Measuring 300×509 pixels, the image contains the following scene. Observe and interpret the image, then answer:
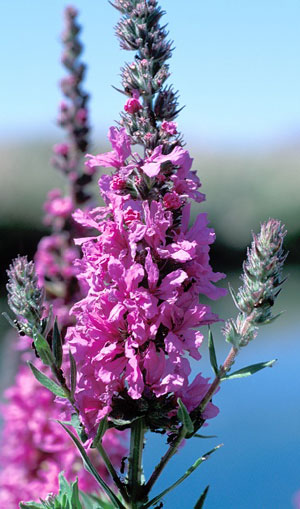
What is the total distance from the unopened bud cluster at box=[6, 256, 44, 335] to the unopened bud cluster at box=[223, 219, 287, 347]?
1.45 feet

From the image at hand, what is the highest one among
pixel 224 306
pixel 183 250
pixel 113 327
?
pixel 224 306

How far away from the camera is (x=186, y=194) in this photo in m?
1.44

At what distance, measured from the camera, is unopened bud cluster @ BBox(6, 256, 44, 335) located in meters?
1.30

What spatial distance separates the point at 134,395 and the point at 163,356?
0.35 ft

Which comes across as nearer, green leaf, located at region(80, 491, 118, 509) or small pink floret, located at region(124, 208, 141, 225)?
small pink floret, located at region(124, 208, 141, 225)

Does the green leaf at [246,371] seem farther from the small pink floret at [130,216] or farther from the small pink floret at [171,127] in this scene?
the small pink floret at [171,127]

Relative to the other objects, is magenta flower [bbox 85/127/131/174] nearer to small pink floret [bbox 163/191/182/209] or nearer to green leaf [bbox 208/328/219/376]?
small pink floret [bbox 163/191/182/209]

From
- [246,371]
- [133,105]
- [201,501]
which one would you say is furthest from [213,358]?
[133,105]

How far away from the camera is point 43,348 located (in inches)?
51.8

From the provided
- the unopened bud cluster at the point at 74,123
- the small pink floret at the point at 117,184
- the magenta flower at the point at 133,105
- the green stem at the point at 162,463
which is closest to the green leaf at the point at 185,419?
the green stem at the point at 162,463

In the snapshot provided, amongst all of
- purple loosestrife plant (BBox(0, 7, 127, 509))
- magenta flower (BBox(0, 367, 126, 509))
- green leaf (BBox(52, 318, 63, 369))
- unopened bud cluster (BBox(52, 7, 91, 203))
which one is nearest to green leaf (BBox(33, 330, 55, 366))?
green leaf (BBox(52, 318, 63, 369))

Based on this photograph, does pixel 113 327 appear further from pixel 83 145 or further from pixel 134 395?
pixel 83 145

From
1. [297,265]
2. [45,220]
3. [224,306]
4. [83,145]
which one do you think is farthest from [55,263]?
[297,265]

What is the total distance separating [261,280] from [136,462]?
54 centimetres
